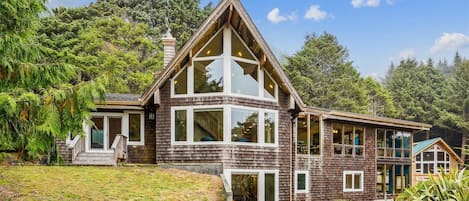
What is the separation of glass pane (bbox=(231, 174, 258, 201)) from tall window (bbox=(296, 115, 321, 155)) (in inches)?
145

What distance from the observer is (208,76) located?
14391 mm

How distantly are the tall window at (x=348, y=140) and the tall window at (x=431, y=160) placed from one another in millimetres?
13069

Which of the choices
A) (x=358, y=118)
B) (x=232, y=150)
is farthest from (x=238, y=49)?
(x=358, y=118)

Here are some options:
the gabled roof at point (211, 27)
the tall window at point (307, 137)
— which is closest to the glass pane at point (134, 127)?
the gabled roof at point (211, 27)

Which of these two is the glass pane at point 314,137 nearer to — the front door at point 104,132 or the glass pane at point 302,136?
the glass pane at point 302,136

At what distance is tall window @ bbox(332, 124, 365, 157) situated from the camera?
18717mm

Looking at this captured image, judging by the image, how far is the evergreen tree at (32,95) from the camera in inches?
265

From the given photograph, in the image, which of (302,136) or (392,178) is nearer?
(302,136)

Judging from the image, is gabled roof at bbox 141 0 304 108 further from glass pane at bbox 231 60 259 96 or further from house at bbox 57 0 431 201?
glass pane at bbox 231 60 259 96

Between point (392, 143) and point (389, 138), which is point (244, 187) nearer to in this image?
point (389, 138)

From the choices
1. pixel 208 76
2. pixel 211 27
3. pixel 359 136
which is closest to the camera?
pixel 211 27

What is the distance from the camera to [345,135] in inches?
773

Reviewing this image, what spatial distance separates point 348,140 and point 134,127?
9.25 meters

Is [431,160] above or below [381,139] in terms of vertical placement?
below
